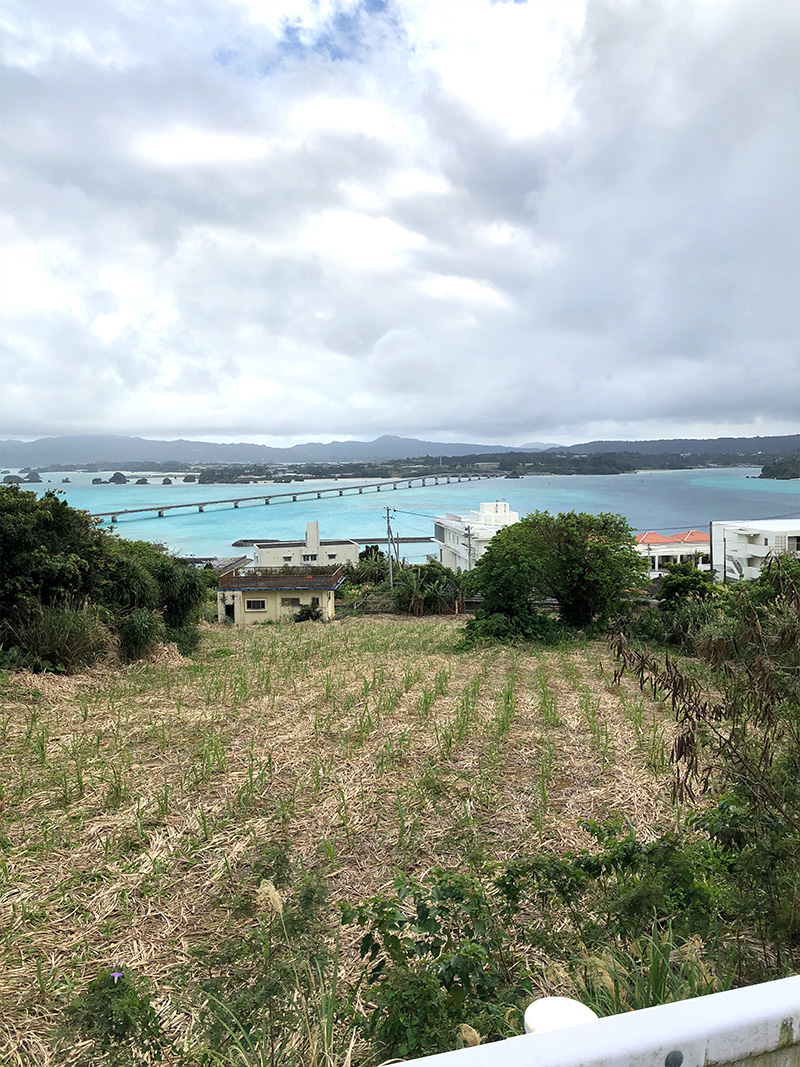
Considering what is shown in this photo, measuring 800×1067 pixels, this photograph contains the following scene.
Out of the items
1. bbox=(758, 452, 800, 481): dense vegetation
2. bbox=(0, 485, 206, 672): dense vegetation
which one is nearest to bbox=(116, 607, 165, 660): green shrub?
bbox=(0, 485, 206, 672): dense vegetation

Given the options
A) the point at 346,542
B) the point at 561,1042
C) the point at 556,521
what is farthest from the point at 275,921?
the point at 346,542

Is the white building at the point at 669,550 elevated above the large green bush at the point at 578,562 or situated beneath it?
situated beneath

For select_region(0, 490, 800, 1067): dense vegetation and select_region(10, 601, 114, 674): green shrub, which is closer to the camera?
select_region(0, 490, 800, 1067): dense vegetation

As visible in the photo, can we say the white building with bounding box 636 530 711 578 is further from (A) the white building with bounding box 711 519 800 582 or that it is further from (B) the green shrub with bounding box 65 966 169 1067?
(B) the green shrub with bounding box 65 966 169 1067

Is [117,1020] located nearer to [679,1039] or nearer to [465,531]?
[679,1039]

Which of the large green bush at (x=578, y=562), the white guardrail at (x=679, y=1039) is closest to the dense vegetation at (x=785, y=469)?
the large green bush at (x=578, y=562)

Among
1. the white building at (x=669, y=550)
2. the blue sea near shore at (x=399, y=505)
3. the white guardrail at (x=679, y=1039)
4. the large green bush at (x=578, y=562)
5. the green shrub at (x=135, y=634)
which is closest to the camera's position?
the white guardrail at (x=679, y=1039)

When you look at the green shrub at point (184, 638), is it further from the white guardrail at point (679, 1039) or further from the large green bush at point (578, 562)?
the white guardrail at point (679, 1039)
